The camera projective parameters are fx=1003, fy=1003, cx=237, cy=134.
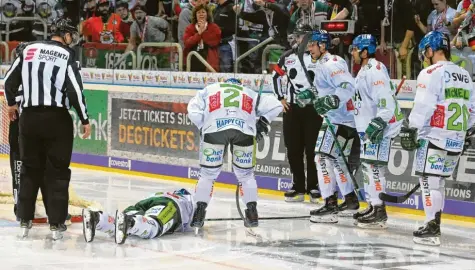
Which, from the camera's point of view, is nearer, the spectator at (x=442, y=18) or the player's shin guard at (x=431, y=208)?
the player's shin guard at (x=431, y=208)

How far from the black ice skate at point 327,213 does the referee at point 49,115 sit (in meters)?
2.32

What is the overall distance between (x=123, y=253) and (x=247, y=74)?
466 cm

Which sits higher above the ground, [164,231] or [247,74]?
[247,74]

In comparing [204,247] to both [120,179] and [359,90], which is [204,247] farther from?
[120,179]

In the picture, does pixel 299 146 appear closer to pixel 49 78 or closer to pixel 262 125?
pixel 262 125

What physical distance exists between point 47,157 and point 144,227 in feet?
2.93

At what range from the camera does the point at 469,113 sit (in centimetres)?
782

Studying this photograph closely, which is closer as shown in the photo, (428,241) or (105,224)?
(105,224)

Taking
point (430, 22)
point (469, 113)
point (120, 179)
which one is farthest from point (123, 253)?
point (120, 179)

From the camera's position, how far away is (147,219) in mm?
7465

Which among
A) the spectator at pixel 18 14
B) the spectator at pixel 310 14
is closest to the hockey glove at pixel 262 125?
the spectator at pixel 310 14

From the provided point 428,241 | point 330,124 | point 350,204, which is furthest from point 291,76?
point 428,241

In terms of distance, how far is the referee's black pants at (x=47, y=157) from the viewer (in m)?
7.38

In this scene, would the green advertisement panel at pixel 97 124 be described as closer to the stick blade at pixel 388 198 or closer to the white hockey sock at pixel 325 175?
the white hockey sock at pixel 325 175
